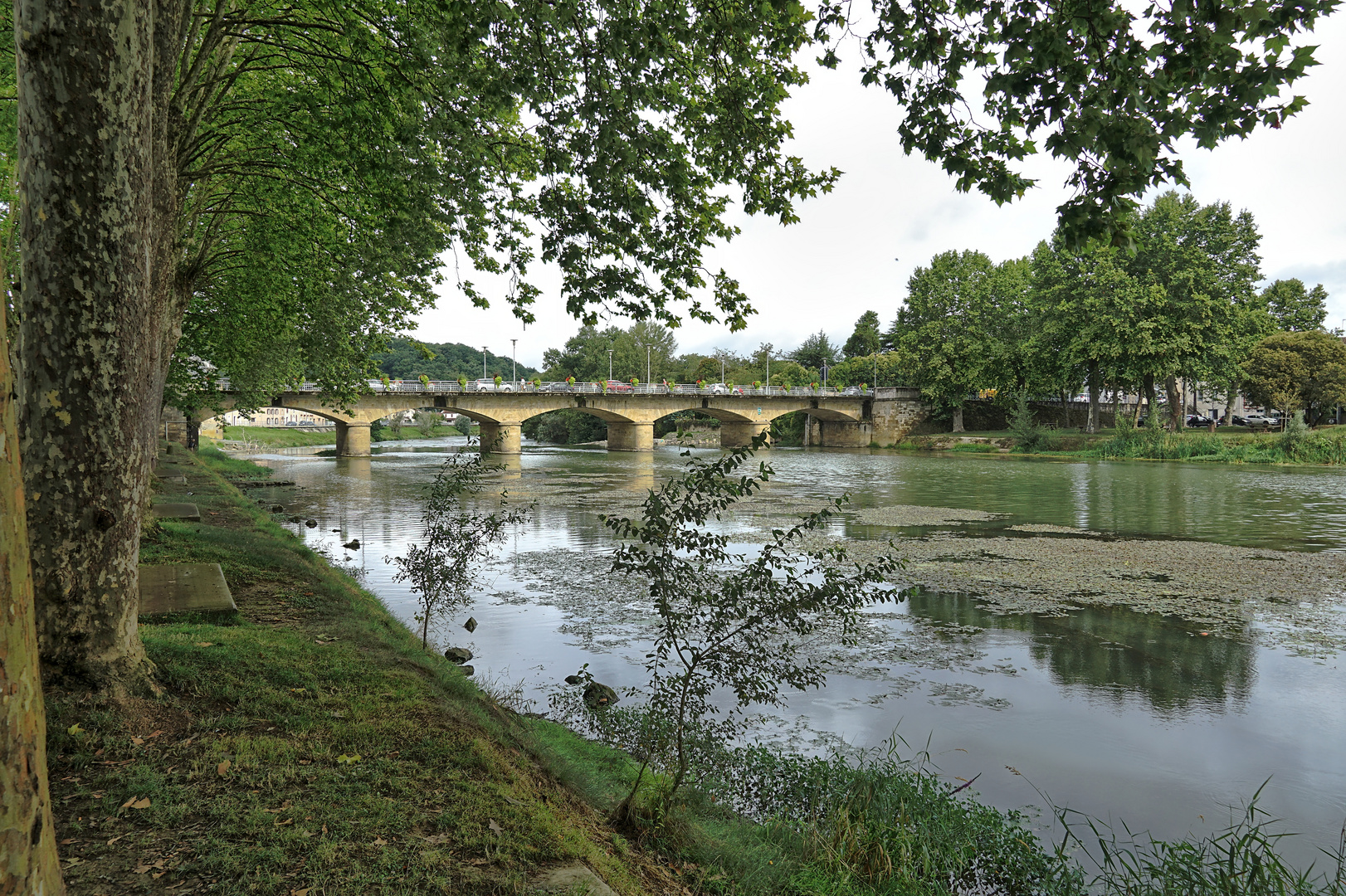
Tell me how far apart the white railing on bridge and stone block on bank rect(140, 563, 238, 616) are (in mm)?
36984

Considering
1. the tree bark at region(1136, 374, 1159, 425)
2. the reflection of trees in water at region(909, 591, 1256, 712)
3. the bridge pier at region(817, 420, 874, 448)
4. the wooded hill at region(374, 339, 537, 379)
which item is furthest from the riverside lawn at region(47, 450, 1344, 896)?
the wooded hill at region(374, 339, 537, 379)

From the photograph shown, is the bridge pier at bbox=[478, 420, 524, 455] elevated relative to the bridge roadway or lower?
lower

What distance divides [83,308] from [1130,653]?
979 cm

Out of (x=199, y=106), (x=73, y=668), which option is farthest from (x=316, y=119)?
(x=73, y=668)

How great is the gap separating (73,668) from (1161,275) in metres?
57.3

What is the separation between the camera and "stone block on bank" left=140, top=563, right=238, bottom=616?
6289mm

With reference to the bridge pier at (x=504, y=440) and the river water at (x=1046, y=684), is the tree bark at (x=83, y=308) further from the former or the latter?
the bridge pier at (x=504, y=440)

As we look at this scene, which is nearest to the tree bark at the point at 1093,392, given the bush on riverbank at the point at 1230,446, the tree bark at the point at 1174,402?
the tree bark at the point at 1174,402

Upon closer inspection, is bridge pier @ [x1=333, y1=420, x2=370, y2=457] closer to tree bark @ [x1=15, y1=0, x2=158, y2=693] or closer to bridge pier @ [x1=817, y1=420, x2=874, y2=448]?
bridge pier @ [x1=817, y1=420, x2=874, y2=448]

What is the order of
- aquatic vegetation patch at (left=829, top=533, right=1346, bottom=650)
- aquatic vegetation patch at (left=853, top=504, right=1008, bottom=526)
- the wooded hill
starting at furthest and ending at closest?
the wooded hill
aquatic vegetation patch at (left=853, top=504, right=1008, bottom=526)
aquatic vegetation patch at (left=829, top=533, right=1346, bottom=650)

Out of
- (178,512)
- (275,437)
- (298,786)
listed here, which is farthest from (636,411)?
(298,786)

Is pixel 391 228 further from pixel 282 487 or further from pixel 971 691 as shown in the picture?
pixel 282 487

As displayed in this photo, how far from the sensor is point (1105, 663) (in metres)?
8.05

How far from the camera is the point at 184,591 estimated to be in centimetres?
681
